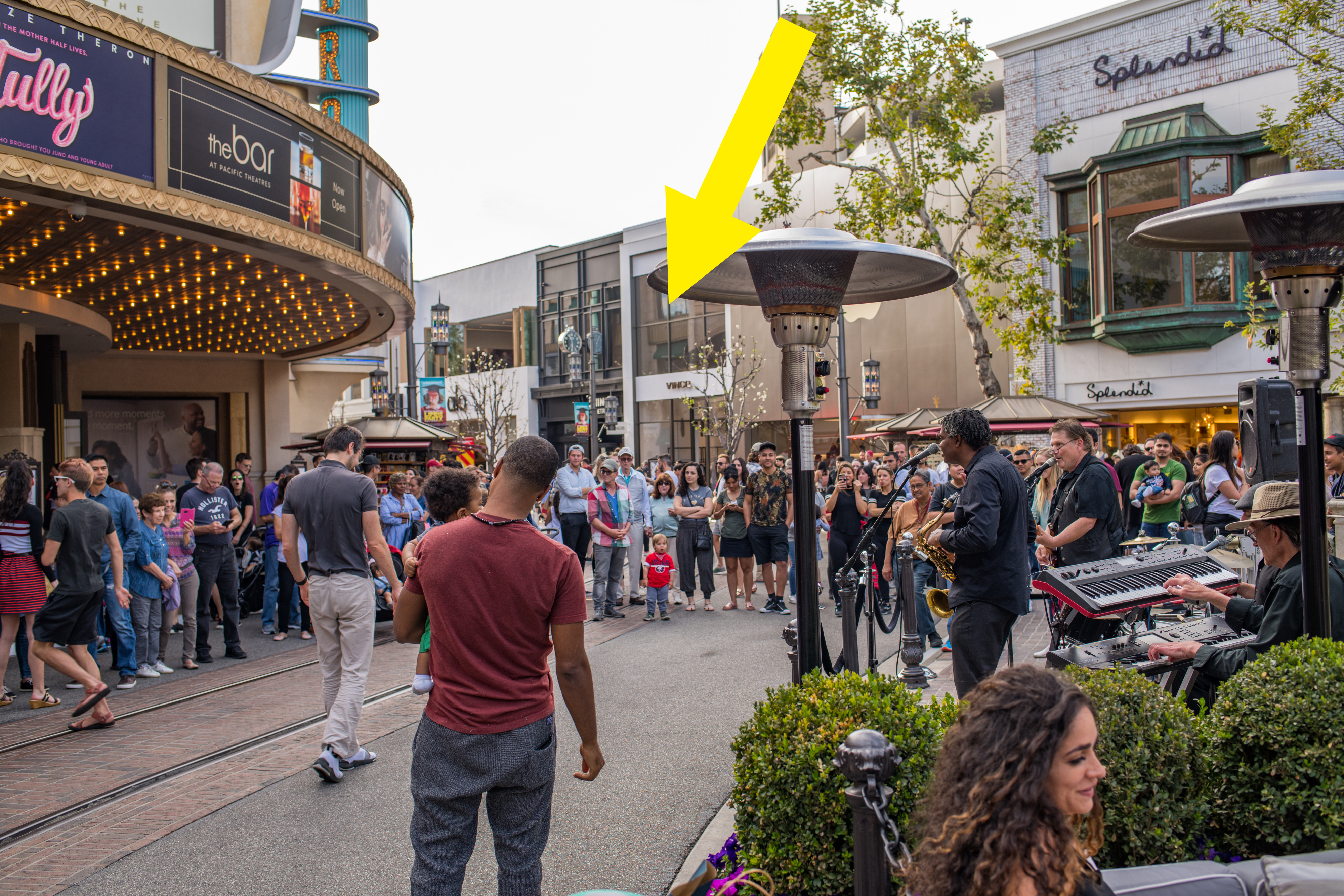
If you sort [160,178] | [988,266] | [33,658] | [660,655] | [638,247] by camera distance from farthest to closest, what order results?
[638,247], [988,266], [660,655], [160,178], [33,658]

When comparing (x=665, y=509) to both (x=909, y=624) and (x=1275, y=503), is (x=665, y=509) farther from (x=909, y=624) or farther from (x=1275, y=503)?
(x=1275, y=503)

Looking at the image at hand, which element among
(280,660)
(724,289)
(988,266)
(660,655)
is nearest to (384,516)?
(280,660)

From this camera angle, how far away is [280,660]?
29.5 ft

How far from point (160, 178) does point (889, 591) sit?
9.34 metres

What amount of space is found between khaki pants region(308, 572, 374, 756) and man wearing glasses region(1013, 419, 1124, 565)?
15.5ft

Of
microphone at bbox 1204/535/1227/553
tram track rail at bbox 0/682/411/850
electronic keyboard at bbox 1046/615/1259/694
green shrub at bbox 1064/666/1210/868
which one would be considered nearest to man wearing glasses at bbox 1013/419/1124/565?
microphone at bbox 1204/535/1227/553

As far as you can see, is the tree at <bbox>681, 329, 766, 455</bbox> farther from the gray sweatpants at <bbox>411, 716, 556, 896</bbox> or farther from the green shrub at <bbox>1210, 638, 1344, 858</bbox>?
the gray sweatpants at <bbox>411, 716, 556, 896</bbox>

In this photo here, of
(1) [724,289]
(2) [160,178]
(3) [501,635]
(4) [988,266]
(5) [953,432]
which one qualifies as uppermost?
(4) [988,266]

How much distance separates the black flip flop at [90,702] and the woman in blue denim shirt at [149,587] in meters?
1.71

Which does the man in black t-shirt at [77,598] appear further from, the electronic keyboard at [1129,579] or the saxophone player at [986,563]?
the electronic keyboard at [1129,579]

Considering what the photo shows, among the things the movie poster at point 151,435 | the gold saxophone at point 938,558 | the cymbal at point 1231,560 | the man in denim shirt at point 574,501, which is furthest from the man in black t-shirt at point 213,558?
the movie poster at point 151,435

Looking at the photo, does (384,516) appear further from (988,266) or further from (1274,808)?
(988,266)

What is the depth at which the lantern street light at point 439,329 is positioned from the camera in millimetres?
34094

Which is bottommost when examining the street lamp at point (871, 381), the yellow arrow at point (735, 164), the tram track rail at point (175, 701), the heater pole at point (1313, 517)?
the tram track rail at point (175, 701)
